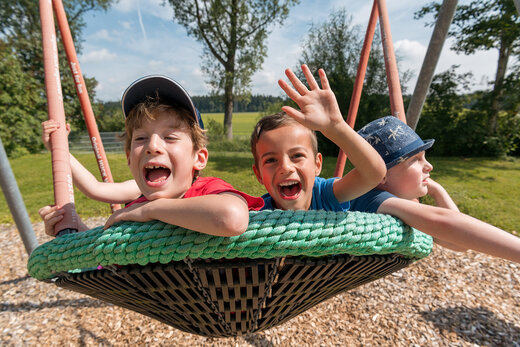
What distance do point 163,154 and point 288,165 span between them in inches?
21.7

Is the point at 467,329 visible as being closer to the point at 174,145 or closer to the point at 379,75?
the point at 174,145

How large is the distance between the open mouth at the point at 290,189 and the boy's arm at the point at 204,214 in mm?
561

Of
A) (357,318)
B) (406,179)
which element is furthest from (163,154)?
(357,318)

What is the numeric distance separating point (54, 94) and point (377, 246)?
1610 mm

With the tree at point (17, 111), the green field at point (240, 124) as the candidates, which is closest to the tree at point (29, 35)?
the tree at point (17, 111)

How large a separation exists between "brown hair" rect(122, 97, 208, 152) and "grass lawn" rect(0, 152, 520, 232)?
5.50 meters

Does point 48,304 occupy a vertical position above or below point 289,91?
below

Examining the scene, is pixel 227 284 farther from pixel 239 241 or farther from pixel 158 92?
pixel 158 92

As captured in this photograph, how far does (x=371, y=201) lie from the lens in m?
1.24

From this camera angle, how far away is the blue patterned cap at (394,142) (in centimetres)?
130

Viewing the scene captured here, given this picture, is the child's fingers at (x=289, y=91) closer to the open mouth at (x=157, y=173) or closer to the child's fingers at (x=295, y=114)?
the child's fingers at (x=295, y=114)

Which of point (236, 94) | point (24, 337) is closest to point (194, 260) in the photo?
point (24, 337)

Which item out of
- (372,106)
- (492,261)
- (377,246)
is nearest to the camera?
(377,246)

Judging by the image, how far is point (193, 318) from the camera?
127 centimetres
